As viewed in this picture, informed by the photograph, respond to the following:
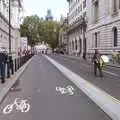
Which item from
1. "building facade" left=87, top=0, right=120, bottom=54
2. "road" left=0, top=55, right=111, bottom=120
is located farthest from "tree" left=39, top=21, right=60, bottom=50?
"road" left=0, top=55, right=111, bottom=120

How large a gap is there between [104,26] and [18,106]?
57.0 m

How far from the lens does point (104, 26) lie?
225 feet

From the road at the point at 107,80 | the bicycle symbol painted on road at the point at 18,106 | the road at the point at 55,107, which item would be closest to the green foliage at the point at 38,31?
the road at the point at 107,80

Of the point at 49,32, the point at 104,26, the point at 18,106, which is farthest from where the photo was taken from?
the point at 49,32

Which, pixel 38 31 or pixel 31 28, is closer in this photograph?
pixel 31 28

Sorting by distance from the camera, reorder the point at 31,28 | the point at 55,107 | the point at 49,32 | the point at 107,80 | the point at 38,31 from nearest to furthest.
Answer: the point at 55,107 → the point at 107,80 → the point at 31,28 → the point at 38,31 → the point at 49,32

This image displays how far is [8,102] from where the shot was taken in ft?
44.6

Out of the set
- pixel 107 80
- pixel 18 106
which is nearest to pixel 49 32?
pixel 107 80

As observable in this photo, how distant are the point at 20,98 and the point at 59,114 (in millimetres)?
3853

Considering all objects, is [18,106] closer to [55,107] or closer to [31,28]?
[55,107]

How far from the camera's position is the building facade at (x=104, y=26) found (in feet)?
204

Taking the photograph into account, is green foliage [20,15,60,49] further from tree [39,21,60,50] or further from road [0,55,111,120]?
road [0,55,111,120]

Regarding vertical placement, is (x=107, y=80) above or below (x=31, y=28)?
below

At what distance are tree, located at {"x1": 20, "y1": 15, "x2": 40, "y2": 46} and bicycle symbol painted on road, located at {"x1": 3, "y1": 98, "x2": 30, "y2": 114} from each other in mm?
142443
